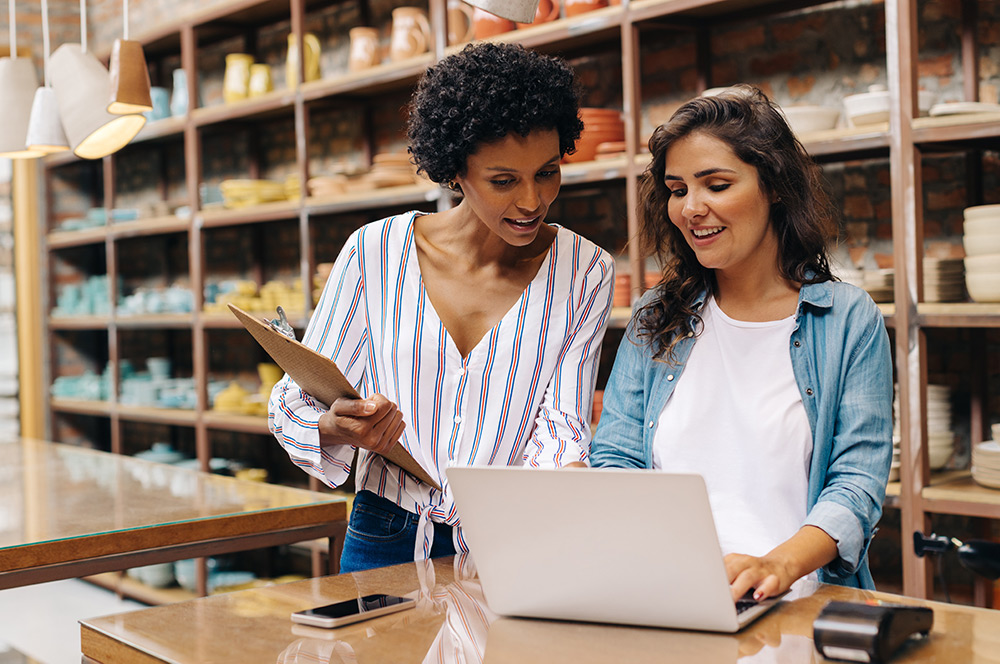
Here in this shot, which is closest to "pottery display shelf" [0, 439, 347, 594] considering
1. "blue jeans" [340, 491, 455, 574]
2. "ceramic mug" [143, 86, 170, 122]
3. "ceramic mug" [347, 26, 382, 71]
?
"blue jeans" [340, 491, 455, 574]

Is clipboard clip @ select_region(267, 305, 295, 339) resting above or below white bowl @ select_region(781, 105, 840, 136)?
below

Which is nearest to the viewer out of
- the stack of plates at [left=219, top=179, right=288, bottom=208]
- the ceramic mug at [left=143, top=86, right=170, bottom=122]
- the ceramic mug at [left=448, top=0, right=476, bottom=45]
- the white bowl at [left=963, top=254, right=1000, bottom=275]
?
the white bowl at [left=963, top=254, right=1000, bottom=275]

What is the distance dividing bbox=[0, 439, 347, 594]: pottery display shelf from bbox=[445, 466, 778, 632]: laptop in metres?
0.97

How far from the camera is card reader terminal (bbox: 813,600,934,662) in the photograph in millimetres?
948

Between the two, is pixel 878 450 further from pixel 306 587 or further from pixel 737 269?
pixel 306 587

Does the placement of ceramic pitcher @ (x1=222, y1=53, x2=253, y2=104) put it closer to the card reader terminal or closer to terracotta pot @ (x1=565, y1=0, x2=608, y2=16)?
terracotta pot @ (x1=565, y1=0, x2=608, y2=16)

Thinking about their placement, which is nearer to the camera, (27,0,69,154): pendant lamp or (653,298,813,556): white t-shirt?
(653,298,813,556): white t-shirt

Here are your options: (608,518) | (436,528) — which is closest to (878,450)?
(608,518)

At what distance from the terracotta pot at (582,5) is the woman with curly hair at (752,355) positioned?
4.77 ft

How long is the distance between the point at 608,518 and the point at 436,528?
0.70m

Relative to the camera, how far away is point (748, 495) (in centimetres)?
152

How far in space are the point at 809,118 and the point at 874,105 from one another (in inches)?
6.6

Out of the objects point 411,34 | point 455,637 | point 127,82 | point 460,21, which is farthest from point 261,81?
point 455,637

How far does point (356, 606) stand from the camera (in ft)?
3.94
